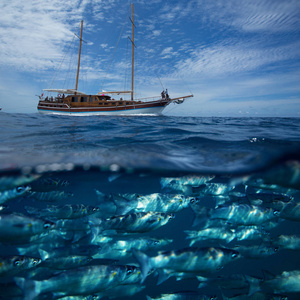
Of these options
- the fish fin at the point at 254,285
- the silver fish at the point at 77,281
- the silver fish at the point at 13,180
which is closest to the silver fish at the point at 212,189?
the fish fin at the point at 254,285

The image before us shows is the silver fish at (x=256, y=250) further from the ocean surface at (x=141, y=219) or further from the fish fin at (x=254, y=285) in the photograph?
the fish fin at (x=254, y=285)

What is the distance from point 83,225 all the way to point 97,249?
895 mm

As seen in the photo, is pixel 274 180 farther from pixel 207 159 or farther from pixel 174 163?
pixel 174 163

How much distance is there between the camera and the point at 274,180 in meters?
6.86

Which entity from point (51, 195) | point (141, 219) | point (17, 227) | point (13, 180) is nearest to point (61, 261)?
point (17, 227)

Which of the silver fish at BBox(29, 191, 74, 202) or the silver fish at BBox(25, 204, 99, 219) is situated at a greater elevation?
the silver fish at BBox(25, 204, 99, 219)

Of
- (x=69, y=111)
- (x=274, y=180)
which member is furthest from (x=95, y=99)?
(x=274, y=180)

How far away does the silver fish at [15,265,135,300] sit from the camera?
3.44m

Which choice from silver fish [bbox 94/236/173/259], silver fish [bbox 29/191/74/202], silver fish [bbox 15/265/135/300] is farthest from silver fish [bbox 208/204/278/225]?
silver fish [bbox 29/191/74/202]

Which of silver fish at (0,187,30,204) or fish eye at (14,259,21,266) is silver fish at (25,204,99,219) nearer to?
silver fish at (0,187,30,204)

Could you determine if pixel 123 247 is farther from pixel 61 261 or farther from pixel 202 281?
pixel 202 281

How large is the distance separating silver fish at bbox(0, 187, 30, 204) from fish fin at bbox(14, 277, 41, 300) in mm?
2105

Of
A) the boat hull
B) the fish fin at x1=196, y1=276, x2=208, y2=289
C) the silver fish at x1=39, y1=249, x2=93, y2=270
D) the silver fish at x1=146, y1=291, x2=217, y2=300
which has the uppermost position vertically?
the boat hull

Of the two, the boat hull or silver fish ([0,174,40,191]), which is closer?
silver fish ([0,174,40,191])
